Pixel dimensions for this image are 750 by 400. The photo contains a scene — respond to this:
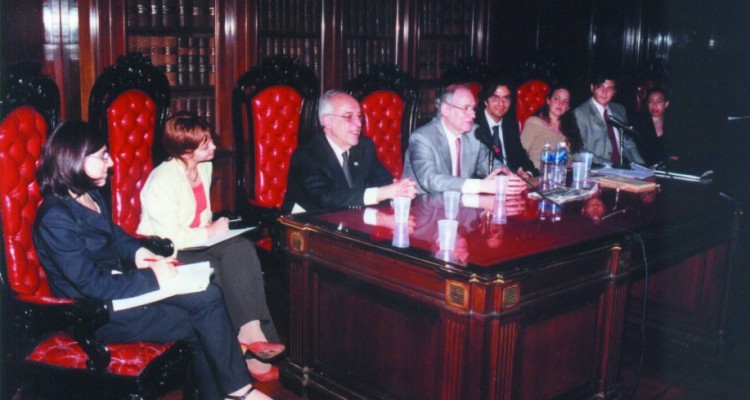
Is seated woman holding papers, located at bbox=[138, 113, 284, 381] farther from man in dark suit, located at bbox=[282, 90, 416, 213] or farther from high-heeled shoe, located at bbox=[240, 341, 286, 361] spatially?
man in dark suit, located at bbox=[282, 90, 416, 213]

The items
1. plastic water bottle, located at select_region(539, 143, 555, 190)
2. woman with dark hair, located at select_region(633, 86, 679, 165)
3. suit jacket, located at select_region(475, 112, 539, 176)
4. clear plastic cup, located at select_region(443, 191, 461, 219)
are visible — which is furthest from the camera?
woman with dark hair, located at select_region(633, 86, 679, 165)

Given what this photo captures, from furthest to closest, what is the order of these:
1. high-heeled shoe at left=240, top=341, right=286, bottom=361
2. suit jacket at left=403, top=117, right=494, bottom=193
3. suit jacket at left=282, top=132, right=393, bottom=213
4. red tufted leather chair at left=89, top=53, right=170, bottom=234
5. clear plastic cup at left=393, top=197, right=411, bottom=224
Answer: suit jacket at left=403, top=117, right=494, bottom=193, red tufted leather chair at left=89, top=53, right=170, bottom=234, suit jacket at left=282, top=132, right=393, bottom=213, high-heeled shoe at left=240, top=341, right=286, bottom=361, clear plastic cup at left=393, top=197, right=411, bottom=224

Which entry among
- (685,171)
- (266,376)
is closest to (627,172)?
(685,171)

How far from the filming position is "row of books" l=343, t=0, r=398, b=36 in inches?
204

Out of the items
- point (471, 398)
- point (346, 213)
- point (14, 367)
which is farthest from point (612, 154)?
point (14, 367)

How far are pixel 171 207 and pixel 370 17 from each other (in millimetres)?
3011

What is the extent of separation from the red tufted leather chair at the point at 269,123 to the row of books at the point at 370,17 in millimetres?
1414

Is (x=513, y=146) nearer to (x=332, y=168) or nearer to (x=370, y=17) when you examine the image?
(x=332, y=168)

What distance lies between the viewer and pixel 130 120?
125 inches

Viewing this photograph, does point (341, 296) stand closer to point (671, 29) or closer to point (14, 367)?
point (14, 367)

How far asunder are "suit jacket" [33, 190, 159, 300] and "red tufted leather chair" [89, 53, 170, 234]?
100 centimetres

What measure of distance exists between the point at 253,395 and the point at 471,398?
2.55ft

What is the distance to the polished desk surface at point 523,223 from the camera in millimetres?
2162

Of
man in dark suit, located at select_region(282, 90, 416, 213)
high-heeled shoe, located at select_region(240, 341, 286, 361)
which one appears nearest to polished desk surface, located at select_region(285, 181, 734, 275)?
man in dark suit, located at select_region(282, 90, 416, 213)
